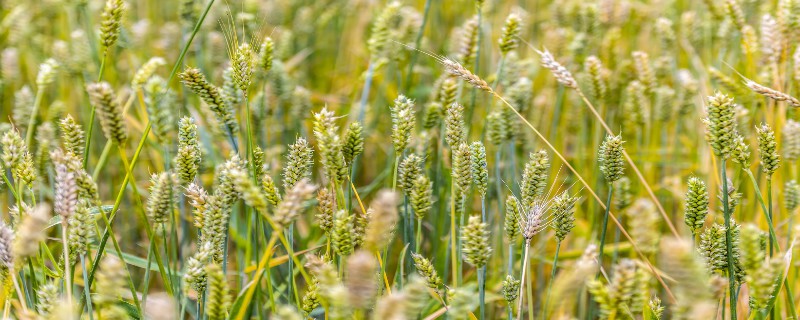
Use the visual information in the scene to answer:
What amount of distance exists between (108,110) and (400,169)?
1.66ft

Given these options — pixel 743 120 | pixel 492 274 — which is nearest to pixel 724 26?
pixel 743 120

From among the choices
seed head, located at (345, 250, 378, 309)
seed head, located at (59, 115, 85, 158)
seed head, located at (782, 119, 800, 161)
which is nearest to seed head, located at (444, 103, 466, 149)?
seed head, located at (345, 250, 378, 309)

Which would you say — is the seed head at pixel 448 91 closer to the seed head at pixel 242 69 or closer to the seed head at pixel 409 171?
the seed head at pixel 409 171

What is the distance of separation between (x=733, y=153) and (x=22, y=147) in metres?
1.23

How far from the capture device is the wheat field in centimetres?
113

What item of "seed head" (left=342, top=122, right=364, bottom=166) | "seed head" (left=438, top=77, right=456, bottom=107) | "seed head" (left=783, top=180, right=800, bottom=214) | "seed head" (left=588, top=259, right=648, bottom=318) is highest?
"seed head" (left=438, top=77, right=456, bottom=107)

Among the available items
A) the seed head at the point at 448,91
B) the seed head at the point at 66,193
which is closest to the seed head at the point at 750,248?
the seed head at the point at 448,91

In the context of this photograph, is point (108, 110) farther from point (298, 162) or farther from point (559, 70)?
point (559, 70)

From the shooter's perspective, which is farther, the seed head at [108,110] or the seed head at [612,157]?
the seed head at [612,157]

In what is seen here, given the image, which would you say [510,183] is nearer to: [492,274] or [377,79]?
[492,274]

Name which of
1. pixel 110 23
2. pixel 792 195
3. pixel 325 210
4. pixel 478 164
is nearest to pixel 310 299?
pixel 325 210

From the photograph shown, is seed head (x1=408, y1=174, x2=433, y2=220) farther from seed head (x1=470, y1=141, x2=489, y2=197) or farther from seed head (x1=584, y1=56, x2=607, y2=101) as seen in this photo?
seed head (x1=584, y1=56, x2=607, y2=101)

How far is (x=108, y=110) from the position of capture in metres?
1.10

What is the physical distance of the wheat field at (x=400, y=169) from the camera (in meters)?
1.13
